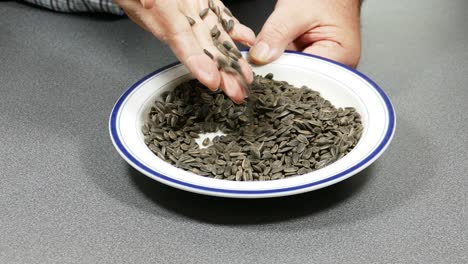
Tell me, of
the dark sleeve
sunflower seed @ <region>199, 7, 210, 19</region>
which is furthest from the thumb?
the dark sleeve

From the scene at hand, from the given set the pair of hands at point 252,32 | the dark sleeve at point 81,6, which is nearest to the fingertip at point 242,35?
the pair of hands at point 252,32

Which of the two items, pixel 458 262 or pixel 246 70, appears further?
pixel 246 70

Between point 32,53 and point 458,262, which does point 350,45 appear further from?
point 32,53

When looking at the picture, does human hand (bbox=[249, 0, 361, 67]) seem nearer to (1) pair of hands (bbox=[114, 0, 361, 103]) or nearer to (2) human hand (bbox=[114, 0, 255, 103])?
(1) pair of hands (bbox=[114, 0, 361, 103])

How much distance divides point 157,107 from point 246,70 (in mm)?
176

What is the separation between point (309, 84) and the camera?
125 cm

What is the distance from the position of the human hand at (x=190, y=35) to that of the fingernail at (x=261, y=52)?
2.1 inches

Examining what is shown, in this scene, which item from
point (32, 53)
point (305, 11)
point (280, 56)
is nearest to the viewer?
point (280, 56)

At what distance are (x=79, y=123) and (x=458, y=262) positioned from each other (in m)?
0.73

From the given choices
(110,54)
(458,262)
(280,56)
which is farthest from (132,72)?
(458,262)

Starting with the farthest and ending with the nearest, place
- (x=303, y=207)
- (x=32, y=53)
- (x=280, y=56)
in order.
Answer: (x=32, y=53), (x=280, y=56), (x=303, y=207)

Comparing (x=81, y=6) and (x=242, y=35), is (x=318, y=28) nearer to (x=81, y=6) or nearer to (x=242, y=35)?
(x=242, y=35)

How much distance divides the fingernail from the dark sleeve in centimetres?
50

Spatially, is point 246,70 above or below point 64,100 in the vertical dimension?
above
